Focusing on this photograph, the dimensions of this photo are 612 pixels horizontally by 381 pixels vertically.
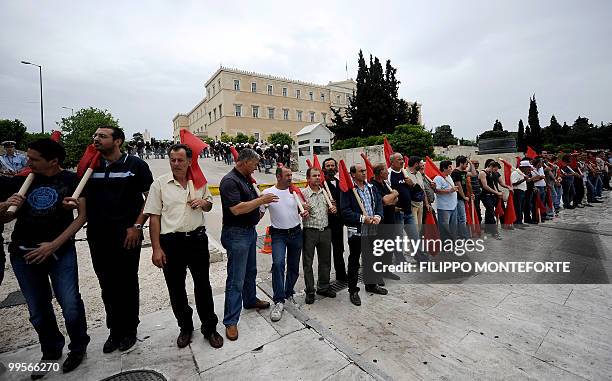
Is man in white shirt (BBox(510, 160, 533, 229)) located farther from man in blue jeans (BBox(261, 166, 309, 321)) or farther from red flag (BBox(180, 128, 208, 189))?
red flag (BBox(180, 128, 208, 189))

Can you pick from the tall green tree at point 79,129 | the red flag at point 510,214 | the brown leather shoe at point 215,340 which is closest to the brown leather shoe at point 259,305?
the brown leather shoe at point 215,340

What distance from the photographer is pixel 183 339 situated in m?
2.82

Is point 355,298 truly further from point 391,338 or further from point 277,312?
point 277,312

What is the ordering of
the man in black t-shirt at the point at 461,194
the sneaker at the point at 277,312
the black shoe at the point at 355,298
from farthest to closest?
the man in black t-shirt at the point at 461,194 → the black shoe at the point at 355,298 → the sneaker at the point at 277,312

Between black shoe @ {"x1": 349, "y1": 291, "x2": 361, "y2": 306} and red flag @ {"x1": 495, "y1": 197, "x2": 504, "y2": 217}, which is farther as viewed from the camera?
red flag @ {"x1": 495, "y1": 197, "x2": 504, "y2": 217}

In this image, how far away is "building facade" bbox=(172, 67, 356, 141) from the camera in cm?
4488

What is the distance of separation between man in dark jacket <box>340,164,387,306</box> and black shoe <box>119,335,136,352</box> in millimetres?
2573

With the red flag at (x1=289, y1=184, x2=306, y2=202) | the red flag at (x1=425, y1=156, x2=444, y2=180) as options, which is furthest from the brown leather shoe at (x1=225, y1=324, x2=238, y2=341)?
the red flag at (x1=425, y1=156, x2=444, y2=180)

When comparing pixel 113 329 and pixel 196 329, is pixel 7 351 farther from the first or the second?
pixel 196 329

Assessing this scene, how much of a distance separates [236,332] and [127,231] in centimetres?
152

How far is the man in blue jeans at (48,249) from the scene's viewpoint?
241 cm

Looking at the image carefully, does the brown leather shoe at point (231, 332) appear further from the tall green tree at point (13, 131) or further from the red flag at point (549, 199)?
the tall green tree at point (13, 131)

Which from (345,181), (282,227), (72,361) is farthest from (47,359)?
(345,181)

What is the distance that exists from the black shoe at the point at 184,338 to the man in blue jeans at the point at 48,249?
0.84m
